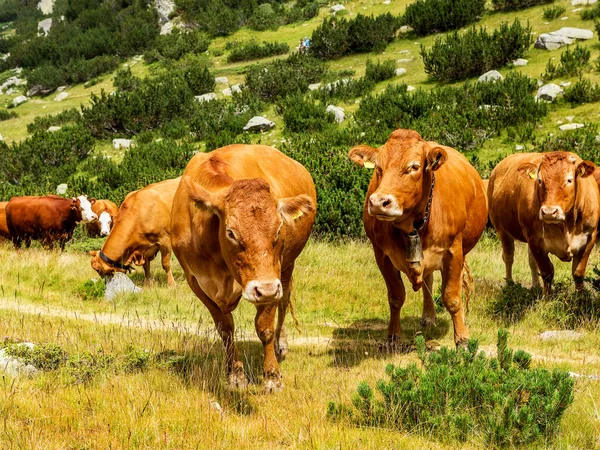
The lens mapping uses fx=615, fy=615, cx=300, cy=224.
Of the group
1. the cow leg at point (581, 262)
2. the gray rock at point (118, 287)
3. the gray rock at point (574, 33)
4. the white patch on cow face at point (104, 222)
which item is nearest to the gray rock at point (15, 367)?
the gray rock at point (118, 287)

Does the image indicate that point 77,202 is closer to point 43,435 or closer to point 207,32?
point 43,435

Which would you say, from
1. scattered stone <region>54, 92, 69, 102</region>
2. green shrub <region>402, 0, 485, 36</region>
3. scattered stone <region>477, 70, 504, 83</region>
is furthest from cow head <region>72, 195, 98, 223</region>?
scattered stone <region>54, 92, 69, 102</region>

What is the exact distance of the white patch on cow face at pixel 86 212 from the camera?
559 inches

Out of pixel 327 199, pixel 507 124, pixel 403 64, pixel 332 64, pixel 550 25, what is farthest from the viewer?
pixel 332 64

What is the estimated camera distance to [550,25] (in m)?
23.2

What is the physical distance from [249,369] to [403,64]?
20.9 meters

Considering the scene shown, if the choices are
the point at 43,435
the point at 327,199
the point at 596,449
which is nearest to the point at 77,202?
the point at 327,199

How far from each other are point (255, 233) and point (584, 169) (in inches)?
199

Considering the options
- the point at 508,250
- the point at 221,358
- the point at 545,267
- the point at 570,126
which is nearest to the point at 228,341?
the point at 221,358

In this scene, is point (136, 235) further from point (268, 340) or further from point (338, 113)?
point (338, 113)

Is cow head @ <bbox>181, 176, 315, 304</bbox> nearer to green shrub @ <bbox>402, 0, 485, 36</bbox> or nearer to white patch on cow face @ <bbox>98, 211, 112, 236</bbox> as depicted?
white patch on cow face @ <bbox>98, 211, 112, 236</bbox>

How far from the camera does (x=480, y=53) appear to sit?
21.0 m

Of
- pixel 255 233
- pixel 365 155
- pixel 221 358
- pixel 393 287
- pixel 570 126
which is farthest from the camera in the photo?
pixel 570 126

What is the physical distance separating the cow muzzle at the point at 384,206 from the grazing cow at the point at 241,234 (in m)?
0.52
